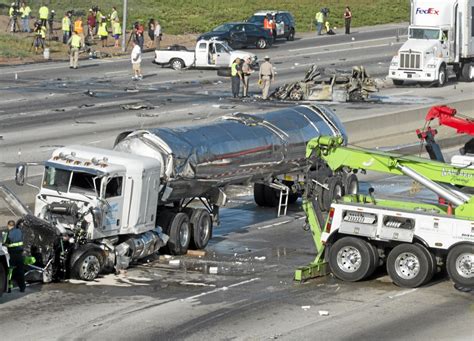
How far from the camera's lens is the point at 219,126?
93.0 feet

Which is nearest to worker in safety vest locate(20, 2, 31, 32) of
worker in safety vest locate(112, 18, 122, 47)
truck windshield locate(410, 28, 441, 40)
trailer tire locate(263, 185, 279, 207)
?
worker in safety vest locate(112, 18, 122, 47)

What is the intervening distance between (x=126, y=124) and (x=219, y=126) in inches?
626

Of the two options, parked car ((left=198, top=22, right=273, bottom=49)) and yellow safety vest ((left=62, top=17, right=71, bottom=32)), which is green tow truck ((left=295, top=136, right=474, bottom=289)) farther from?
parked car ((left=198, top=22, right=273, bottom=49))

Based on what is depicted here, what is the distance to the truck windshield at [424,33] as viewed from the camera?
57656mm

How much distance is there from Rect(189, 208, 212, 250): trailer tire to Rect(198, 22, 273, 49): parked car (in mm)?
41831

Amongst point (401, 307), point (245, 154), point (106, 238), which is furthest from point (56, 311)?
point (245, 154)

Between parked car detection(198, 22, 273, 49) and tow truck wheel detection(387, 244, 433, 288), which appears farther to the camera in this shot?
parked car detection(198, 22, 273, 49)

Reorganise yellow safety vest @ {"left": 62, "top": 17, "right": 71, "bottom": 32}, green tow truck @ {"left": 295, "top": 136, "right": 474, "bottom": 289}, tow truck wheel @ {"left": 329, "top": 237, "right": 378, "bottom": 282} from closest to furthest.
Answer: green tow truck @ {"left": 295, "top": 136, "right": 474, "bottom": 289} → tow truck wheel @ {"left": 329, "top": 237, "right": 378, "bottom": 282} → yellow safety vest @ {"left": 62, "top": 17, "right": 71, "bottom": 32}

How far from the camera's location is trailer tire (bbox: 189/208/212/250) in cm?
2612

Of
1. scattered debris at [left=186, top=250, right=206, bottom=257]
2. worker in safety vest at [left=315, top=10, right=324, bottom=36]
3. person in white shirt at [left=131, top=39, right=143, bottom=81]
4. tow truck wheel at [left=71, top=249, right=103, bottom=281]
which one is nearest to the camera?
tow truck wheel at [left=71, top=249, right=103, bottom=281]

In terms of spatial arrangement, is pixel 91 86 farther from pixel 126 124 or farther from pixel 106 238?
pixel 106 238

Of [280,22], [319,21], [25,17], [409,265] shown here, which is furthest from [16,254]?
[319,21]

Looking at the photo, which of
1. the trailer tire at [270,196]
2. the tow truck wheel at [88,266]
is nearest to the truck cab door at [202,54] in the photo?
the trailer tire at [270,196]

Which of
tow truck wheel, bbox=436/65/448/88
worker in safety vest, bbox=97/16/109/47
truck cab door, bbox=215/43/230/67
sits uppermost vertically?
worker in safety vest, bbox=97/16/109/47
